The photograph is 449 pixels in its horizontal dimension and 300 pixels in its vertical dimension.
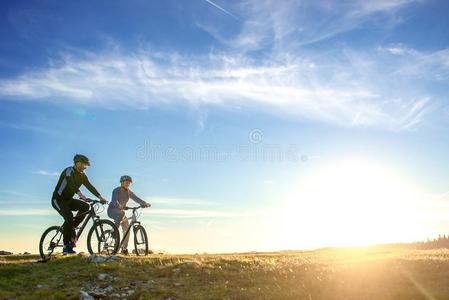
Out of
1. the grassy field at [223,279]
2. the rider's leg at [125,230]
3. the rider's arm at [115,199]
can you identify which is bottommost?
the grassy field at [223,279]

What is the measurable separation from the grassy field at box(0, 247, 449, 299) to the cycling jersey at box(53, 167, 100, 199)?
9.14 feet

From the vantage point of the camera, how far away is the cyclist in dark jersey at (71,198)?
2258 cm

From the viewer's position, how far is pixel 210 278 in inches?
778

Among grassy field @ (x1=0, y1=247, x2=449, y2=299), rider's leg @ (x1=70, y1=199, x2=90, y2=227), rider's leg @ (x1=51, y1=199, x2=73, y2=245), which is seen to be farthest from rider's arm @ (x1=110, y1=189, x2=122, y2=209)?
grassy field @ (x1=0, y1=247, x2=449, y2=299)

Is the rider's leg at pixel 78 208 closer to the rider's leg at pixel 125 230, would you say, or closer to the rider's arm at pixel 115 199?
the rider's arm at pixel 115 199

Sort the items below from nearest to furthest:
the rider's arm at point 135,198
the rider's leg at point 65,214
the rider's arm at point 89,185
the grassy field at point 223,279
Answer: the grassy field at point 223,279, the rider's leg at point 65,214, the rider's arm at point 89,185, the rider's arm at point 135,198

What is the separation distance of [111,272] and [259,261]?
6.91 m

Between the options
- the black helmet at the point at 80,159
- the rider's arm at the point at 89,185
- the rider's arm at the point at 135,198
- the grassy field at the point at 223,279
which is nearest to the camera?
the grassy field at the point at 223,279

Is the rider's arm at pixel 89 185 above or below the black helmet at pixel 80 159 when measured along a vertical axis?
below

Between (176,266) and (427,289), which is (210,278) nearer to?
(176,266)

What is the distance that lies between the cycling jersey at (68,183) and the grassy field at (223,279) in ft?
9.14

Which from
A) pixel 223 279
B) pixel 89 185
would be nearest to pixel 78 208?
pixel 89 185

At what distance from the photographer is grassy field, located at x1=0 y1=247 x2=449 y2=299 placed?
1741 cm

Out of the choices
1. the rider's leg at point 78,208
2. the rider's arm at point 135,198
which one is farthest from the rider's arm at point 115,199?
the rider's leg at point 78,208
